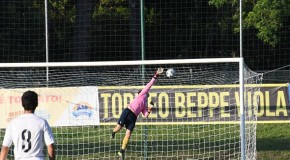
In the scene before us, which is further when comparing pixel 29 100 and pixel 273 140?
pixel 273 140

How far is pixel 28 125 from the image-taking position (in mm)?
8508

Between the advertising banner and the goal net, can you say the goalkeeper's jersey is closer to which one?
the goal net

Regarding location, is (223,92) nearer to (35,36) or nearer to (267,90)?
(267,90)

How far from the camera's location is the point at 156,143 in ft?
55.3

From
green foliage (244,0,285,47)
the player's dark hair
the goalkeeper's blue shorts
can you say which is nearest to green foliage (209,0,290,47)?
green foliage (244,0,285,47)

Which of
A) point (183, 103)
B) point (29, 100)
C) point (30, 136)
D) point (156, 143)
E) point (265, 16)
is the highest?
point (265, 16)

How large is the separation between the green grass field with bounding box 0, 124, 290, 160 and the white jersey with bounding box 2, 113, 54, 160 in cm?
759

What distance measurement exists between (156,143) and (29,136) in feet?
28.0

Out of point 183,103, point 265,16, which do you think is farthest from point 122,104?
point 265,16

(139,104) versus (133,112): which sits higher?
(139,104)

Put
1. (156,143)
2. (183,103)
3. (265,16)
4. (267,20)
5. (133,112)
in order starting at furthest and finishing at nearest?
(265,16) → (267,20) → (183,103) → (156,143) → (133,112)

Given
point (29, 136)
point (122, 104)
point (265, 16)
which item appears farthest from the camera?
point (265, 16)

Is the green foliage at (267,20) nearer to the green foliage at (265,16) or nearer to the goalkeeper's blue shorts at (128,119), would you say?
the green foliage at (265,16)

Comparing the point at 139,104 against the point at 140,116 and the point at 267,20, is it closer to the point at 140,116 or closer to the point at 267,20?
the point at 140,116
